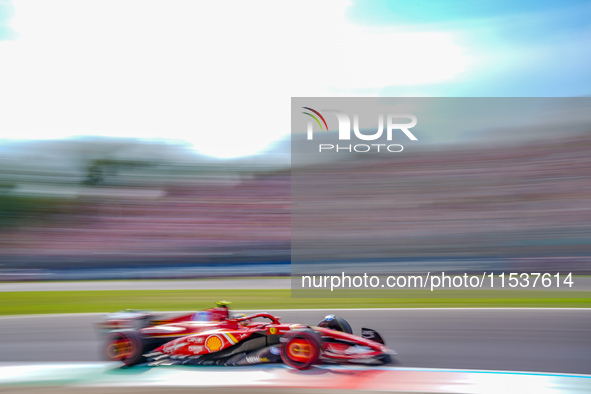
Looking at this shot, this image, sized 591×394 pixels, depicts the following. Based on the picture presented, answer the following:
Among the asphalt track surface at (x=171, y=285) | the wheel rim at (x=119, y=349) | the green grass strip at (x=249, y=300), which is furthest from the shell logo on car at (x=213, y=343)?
the asphalt track surface at (x=171, y=285)

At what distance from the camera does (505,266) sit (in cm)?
1318

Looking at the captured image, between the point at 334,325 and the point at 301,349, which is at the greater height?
the point at 334,325

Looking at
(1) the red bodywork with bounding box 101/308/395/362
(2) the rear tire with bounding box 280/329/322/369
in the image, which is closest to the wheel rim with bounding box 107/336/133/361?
(1) the red bodywork with bounding box 101/308/395/362

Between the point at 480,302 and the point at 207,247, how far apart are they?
33.9 feet

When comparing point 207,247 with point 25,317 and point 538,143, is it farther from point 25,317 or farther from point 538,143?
point 538,143

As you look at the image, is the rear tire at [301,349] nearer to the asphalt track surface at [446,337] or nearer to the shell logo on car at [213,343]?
the shell logo on car at [213,343]

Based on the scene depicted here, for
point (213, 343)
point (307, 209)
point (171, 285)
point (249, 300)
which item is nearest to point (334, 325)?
point (213, 343)

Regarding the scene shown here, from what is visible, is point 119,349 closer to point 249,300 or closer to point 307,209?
point 249,300

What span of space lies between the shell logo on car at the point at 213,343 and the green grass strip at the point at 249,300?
12.6ft

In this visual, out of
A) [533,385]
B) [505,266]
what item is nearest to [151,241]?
[505,266]

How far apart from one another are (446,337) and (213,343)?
2.71m

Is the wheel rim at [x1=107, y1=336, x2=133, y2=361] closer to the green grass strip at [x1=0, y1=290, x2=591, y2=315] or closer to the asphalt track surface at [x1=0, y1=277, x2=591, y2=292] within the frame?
the green grass strip at [x1=0, y1=290, x2=591, y2=315]

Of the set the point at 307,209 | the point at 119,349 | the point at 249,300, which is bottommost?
the point at 249,300

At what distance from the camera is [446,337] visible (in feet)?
18.6
